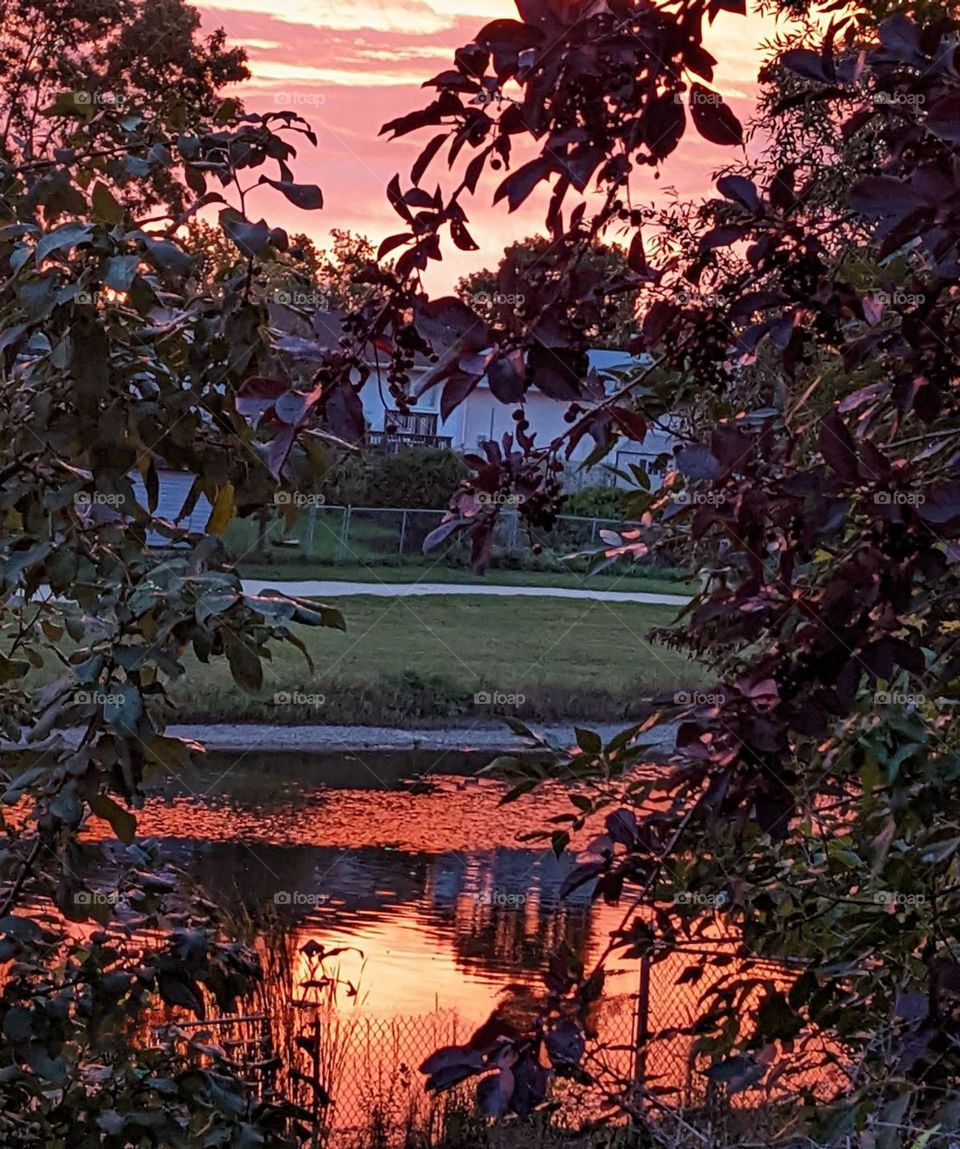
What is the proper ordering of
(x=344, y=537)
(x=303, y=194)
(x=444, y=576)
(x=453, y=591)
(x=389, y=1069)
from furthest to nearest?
(x=344, y=537) < (x=444, y=576) < (x=453, y=591) < (x=389, y=1069) < (x=303, y=194)

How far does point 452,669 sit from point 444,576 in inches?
234

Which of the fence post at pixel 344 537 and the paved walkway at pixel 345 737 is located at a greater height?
the fence post at pixel 344 537

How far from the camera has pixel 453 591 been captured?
17.9 metres

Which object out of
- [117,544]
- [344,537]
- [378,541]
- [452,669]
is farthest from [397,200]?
[378,541]

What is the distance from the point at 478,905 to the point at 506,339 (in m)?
6.09

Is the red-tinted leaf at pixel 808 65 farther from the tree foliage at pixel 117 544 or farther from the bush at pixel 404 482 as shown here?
the bush at pixel 404 482

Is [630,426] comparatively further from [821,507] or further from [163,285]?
[163,285]

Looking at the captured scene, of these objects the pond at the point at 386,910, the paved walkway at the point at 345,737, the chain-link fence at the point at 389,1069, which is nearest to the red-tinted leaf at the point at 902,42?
the pond at the point at 386,910

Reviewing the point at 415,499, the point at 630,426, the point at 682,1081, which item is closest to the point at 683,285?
the point at 630,426

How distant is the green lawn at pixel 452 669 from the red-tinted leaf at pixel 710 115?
8383 mm

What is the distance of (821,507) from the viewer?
1.11 meters

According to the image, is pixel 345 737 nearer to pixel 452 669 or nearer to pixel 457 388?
pixel 452 669

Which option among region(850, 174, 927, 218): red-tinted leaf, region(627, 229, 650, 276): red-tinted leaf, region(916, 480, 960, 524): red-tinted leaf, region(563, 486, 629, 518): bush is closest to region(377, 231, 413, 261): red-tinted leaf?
region(627, 229, 650, 276): red-tinted leaf

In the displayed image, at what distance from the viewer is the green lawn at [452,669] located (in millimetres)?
11398
